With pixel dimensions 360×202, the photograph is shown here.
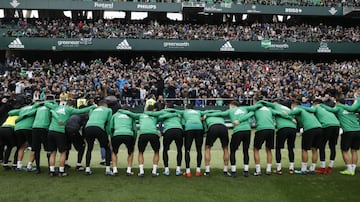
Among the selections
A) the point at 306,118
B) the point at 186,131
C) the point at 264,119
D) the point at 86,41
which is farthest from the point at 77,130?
the point at 86,41

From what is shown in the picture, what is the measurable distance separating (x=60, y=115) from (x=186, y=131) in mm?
3345

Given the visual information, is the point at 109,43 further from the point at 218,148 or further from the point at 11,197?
the point at 11,197

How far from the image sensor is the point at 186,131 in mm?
10562

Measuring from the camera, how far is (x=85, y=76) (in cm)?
2612

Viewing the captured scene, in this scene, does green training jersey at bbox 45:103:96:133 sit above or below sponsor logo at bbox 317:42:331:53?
below

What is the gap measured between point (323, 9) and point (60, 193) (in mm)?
34817

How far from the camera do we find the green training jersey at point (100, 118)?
34.0 feet

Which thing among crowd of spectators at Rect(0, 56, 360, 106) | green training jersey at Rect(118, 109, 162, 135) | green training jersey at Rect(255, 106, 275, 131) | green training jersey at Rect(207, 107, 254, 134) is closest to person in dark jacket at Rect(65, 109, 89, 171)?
green training jersey at Rect(118, 109, 162, 135)

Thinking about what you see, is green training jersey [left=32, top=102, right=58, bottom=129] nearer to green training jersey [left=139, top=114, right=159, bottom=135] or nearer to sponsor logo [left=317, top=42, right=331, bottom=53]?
green training jersey [left=139, top=114, right=159, bottom=135]

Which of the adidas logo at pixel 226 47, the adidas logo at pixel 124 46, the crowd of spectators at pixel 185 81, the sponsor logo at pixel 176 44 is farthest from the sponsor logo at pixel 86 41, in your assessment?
the adidas logo at pixel 226 47

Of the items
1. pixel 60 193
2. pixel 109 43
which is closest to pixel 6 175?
pixel 60 193

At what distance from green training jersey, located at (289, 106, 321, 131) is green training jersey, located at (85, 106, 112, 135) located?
492 centimetres

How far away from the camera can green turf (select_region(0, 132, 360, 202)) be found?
884 cm

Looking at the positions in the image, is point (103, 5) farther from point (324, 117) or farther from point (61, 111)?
point (324, 117)
